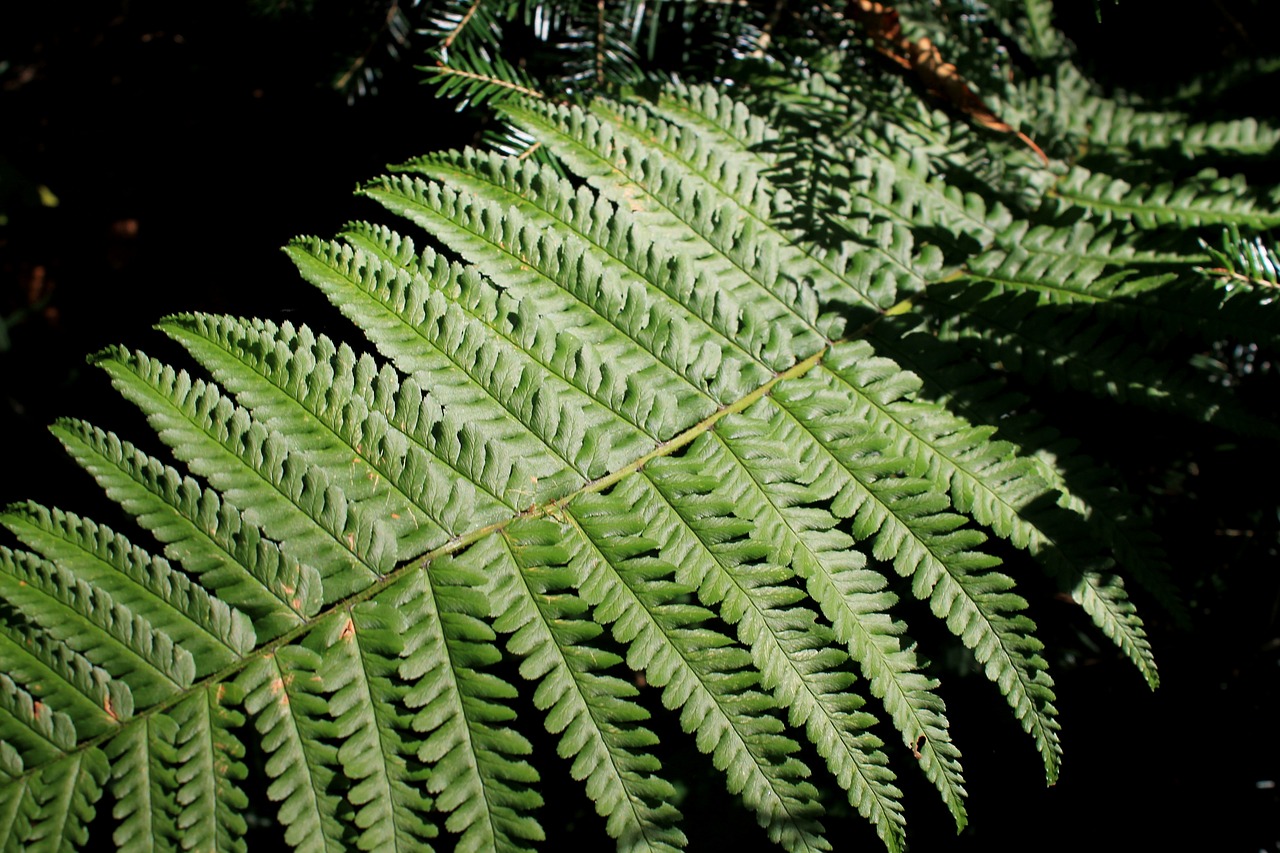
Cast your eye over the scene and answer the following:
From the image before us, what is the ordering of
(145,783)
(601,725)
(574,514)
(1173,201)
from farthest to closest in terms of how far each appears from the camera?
(1173,201) < (574,514) < (601,725) < (145,783)

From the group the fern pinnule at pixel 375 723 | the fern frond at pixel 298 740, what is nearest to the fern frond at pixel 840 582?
the fern pinnule at pixel 375 723

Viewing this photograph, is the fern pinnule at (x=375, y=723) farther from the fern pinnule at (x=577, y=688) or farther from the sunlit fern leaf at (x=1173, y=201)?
the sunlit fern leaf at (x=1173, y=201)

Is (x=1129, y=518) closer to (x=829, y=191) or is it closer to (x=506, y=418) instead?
(x=829, y=191)

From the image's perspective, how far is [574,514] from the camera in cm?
131

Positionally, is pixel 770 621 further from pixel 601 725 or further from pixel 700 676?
pixel 601 725

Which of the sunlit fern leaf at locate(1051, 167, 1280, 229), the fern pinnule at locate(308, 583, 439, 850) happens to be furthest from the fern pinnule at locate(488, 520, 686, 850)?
the sunlit fern leaf at locate(1051, 167, 1280, 229)

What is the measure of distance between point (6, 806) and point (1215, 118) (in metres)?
3.02

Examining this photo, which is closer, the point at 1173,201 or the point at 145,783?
the point at 145,783

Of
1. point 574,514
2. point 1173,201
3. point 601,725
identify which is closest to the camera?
point 601,725

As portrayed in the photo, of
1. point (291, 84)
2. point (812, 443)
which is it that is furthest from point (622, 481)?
point (291, 84)

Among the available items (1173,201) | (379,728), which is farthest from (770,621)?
(1173,201)

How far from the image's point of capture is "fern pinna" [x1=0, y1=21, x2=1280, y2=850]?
3.70 feet

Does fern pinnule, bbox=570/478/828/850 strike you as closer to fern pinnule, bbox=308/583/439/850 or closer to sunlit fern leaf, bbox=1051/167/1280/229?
fern pinnule, bbox=308/583/439/850

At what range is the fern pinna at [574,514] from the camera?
1.13 meters
